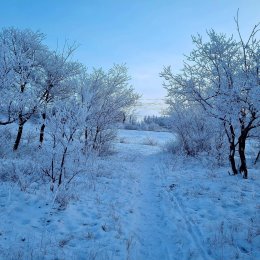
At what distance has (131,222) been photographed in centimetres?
622

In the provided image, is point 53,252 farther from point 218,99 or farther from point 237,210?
point 218,99

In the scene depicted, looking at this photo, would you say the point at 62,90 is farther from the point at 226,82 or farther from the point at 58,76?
the point at 226,82

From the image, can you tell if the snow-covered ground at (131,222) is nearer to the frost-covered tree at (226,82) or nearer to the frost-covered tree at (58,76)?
the frost-covered tree at (226,82)

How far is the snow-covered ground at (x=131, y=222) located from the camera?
15.5 ft

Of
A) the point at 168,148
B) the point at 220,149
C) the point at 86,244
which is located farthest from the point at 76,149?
the point at 168,148

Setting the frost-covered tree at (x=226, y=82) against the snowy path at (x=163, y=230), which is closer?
the snowy path at (x=163, y=230)

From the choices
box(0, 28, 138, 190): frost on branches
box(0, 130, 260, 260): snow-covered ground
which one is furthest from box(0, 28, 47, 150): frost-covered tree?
box(0, 130, 260, 260): snow-covered ground

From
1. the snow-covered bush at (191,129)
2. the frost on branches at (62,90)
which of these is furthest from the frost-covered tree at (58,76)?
the snow-covered bush at (191,129)

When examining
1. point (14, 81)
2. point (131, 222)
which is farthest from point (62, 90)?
point (131, 222)

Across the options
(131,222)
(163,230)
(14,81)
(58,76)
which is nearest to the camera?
(163,230)

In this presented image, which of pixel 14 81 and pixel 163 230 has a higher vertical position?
pixel 14 81

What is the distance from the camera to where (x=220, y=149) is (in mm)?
15781

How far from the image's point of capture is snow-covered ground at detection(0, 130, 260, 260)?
15.5 ft

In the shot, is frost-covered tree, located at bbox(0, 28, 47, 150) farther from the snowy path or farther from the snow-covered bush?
the snow-covered bush
